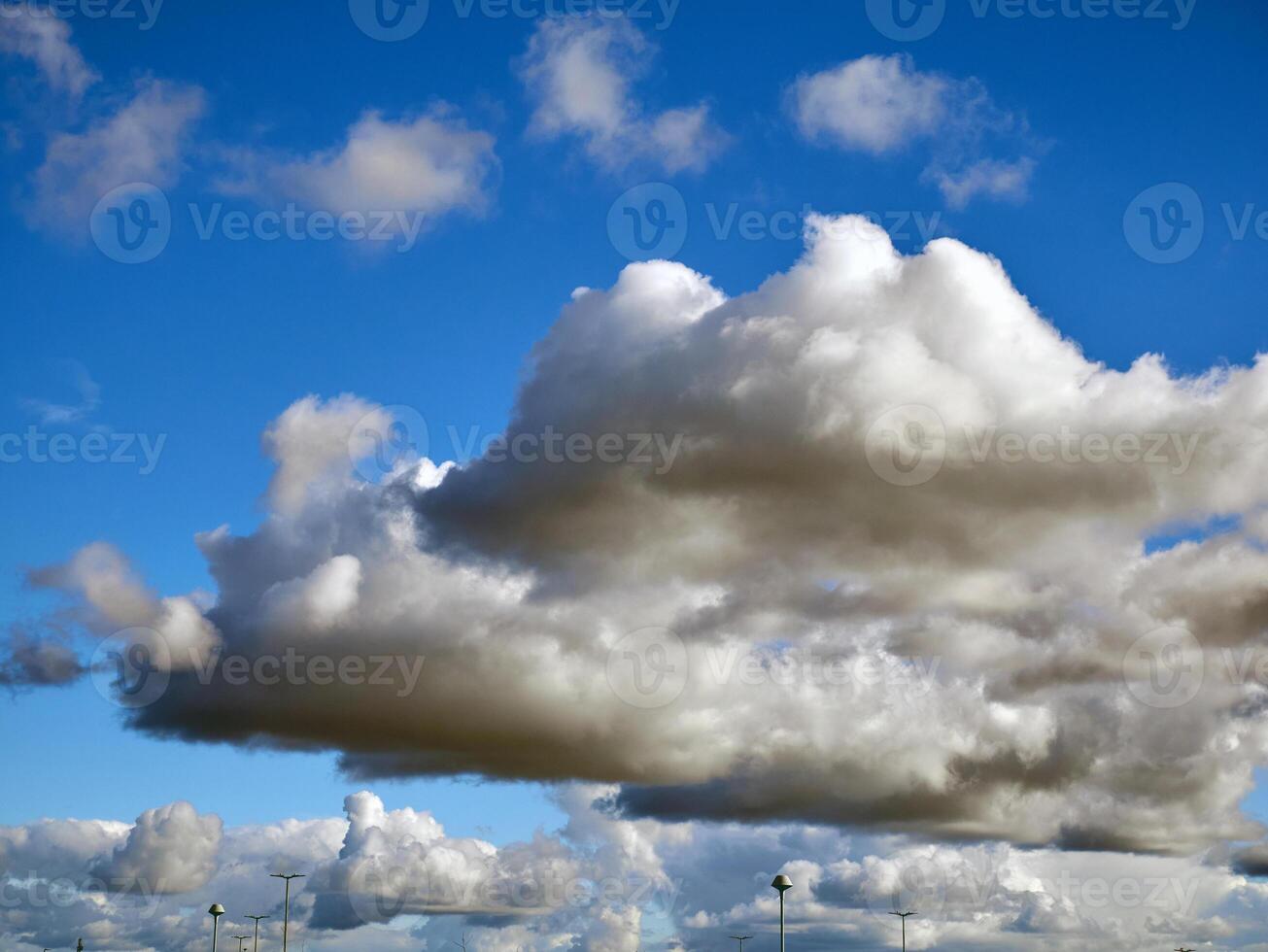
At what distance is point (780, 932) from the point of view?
231ft

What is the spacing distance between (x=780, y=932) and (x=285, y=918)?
113678 mm

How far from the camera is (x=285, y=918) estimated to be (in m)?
144

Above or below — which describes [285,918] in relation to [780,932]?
below

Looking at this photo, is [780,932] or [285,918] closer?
[780,932]
